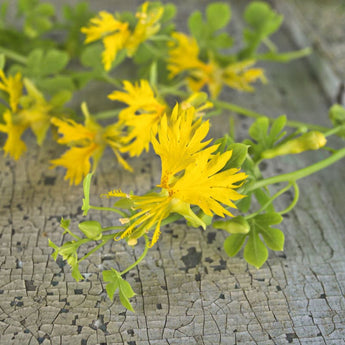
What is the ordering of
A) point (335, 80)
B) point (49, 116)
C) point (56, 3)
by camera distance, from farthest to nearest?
point (56, 3), point (335, 80), point (49, 116)

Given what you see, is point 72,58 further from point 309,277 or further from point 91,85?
point 309,277

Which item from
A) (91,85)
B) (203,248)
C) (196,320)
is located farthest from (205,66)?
(196,320)

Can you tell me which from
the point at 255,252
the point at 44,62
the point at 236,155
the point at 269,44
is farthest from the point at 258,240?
the point at 269,44

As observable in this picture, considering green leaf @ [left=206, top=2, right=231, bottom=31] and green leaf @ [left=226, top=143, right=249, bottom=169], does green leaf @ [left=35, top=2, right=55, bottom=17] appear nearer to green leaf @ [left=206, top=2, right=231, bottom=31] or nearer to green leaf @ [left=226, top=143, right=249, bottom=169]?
green leaf @ [left=206, top=2, right=231, bottom=31]

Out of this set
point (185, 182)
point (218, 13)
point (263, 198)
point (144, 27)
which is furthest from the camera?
point (218, 13)

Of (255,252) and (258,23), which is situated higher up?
(258,23)

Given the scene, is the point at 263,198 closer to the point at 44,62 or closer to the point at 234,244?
the point at 234,244
